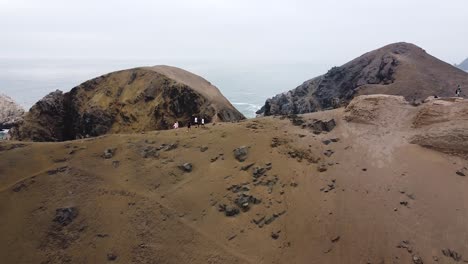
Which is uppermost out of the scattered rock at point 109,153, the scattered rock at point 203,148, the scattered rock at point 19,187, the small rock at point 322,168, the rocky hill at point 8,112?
the scattered rock at point 203,148

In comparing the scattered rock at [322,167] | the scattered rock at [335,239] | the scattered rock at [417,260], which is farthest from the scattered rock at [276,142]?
the scattered rock at [417,260]

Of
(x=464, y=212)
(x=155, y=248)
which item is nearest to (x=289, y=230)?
(x=155, y=248)

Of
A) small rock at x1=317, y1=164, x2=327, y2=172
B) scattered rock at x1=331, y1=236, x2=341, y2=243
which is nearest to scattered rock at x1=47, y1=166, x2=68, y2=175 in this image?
small rock at x1=317, y1=164, x2=327, y2=172

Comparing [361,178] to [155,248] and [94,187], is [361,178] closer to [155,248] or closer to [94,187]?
[155,248]

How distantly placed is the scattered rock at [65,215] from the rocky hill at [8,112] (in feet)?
223

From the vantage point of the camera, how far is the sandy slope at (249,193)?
1905cm

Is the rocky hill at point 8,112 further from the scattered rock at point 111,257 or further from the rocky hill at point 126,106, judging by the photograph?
the scattered rock at point 111,257

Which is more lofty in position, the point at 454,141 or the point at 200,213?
the point at 454,141

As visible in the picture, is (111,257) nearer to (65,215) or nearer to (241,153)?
(65,215)

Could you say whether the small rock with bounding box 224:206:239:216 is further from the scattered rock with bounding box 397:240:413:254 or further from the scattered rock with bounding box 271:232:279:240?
the scattered rock with bounding box 397:240:413:254

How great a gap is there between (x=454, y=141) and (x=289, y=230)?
9.54 m

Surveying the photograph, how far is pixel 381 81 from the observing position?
196ft

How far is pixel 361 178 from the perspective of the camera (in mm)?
22000

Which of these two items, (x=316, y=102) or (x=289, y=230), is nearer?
(x=289, y=230)
